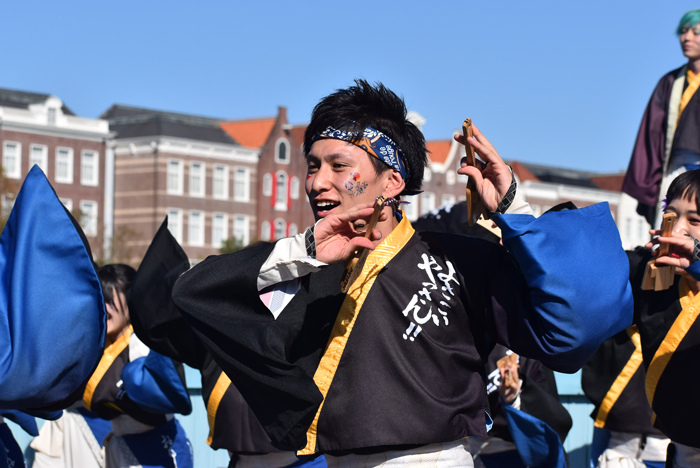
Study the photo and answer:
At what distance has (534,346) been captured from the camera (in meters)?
2.95

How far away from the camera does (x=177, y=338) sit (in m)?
4.54

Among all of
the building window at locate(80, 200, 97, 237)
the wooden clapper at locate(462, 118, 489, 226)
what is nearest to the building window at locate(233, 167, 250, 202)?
the building window at locate(80, 200, 97, 237)

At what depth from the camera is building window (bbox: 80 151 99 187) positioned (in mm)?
42188

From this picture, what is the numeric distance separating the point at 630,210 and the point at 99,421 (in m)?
55.6

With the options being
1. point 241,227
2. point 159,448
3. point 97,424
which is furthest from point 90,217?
point 159,448

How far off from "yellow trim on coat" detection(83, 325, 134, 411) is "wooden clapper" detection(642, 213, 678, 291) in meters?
3.12

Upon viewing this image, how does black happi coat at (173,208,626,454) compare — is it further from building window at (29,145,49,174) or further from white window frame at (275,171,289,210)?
white window frame at (275,171,289,210)

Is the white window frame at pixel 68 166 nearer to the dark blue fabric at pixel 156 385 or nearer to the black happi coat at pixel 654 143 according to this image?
the black happi coat at pixel 654 143

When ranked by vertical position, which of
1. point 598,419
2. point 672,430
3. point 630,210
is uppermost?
point 672,430

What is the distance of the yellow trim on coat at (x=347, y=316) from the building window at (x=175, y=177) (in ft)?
137

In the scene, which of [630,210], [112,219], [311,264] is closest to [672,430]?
[311,264]

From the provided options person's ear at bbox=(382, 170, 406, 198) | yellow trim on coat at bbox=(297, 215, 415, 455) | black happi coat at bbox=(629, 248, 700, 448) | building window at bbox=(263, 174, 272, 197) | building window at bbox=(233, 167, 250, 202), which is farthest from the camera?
building window at bbox=(263, 174, 272, 197)

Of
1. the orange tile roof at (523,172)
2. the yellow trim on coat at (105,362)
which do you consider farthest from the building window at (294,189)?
the yellow trim on coat at (105,362)

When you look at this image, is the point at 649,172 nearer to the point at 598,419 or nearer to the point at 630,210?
the point at 598,419
